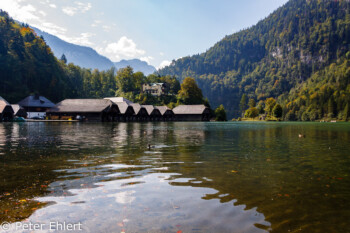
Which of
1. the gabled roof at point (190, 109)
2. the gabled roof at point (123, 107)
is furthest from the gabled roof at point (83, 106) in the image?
the gabled roof at point (190, 109)

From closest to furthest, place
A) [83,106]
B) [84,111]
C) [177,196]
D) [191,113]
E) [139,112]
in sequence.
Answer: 1. [177,196]
2. [84,111]
3. [83,106]
4. [139,112]
5. [191,113]

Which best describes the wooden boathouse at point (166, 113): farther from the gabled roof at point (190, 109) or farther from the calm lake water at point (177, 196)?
the calm lake water at point (177, 196)

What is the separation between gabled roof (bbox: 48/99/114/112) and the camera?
89.5 m

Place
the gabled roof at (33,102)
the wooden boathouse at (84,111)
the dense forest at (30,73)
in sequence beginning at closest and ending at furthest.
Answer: the wooden boathouse at (84,111), the gabled roof at (33,102), the dense forest at (30,73)

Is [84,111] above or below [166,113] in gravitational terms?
Answer: above

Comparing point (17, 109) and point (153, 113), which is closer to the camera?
point (17, 109)

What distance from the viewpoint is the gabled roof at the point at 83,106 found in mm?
A: 89500

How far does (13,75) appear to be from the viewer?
340 feet

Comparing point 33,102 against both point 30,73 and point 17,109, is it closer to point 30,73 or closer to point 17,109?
point 17,109

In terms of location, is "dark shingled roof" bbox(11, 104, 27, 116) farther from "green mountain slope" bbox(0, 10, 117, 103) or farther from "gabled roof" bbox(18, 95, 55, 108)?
"green mountain slope" bbox(0, 10, 117, 103)

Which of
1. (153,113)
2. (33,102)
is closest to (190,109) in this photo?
(153,113)

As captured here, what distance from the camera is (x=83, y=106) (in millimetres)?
91125

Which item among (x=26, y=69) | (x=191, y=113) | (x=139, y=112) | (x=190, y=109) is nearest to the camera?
(x=139, y=112)

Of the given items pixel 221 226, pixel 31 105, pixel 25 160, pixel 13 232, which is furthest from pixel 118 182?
pixel 31 105
